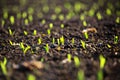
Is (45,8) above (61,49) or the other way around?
above

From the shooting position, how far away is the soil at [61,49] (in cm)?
282

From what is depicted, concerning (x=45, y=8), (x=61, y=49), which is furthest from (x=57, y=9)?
(x=61, y=49)

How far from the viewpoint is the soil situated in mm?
2816

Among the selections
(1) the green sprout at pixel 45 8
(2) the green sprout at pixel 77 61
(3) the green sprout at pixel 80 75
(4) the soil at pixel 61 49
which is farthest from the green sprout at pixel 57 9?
(3) the green sprout at pixel 80 75

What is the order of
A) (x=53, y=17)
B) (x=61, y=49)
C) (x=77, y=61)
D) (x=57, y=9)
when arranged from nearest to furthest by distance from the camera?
(x=77, y=61)
(x=61, y=49)
(x=53, y=17)
(x=57, y=9)

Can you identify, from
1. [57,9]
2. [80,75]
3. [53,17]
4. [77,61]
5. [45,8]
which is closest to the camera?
[80,75]

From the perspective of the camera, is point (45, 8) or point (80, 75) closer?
point (80, 75)

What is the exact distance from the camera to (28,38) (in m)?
4.30

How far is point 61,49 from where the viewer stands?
3.61 metres

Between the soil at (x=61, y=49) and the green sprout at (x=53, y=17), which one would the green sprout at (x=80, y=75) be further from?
the green sprout at (x=53, y=17)

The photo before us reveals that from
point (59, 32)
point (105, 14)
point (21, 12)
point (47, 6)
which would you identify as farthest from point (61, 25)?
point (47, 6)

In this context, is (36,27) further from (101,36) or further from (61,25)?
(101,36)

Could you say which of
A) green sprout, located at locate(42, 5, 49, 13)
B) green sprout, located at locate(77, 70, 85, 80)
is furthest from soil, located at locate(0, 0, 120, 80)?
green sprout, located at locate(42, 5, 49, 13)

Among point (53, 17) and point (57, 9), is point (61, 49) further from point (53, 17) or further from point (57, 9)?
point (57, 9)
